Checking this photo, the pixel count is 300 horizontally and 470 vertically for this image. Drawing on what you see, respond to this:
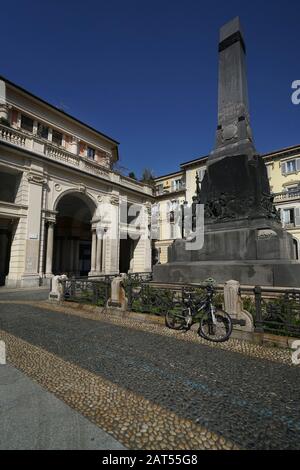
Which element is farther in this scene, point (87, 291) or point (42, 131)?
point (42, 131)

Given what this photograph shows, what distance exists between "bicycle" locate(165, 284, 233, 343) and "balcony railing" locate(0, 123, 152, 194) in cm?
1722

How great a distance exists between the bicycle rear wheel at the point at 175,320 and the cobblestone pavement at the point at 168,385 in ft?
0.95

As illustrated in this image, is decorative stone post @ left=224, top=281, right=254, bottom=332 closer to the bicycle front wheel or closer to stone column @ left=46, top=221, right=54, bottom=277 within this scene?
the bicycle front wheel

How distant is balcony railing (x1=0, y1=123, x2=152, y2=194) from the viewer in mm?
17312

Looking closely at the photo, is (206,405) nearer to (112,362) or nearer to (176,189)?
(112,362)

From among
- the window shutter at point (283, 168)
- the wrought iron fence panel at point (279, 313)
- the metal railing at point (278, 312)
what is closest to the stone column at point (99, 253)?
the metal railing at point (278, 312)

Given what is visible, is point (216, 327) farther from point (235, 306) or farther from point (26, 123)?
point (26, 123)

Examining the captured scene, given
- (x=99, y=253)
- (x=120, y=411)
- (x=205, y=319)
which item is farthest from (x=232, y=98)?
(x=99, y=253)

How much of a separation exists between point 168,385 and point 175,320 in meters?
2.96

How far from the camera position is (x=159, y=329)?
6266mm

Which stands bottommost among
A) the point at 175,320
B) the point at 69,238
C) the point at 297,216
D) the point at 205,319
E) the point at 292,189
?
the point at 175,320

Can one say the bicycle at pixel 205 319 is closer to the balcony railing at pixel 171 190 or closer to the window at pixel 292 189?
the window at pixel 292 189

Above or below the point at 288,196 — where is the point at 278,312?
below

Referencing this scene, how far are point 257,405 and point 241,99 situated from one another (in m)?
10.6
